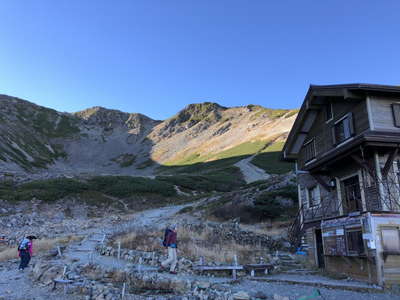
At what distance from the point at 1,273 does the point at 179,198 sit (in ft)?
125

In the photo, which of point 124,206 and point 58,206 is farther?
point 124,206

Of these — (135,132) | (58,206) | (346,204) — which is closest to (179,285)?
(346,204)

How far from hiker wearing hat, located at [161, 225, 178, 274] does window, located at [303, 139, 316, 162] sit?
11.2 m

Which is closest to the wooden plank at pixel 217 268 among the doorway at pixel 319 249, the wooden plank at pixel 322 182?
the doorway at pixel 319 249

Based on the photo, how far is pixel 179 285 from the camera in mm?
13219

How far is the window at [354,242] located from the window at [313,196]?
5.22m

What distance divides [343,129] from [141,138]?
173172 millimetres

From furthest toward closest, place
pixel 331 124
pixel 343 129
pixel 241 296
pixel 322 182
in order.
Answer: pixel 322 182, pixel 331 124, pixel 343 129, pixel 241 296

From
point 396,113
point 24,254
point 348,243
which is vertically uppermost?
point 396,113

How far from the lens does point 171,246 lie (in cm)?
1528

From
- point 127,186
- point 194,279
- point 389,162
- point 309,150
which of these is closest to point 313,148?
point 309,150

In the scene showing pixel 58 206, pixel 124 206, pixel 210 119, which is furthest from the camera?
pixel 210 119

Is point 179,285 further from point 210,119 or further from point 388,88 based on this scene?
point 210,119

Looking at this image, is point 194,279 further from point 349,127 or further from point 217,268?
point 349,127
